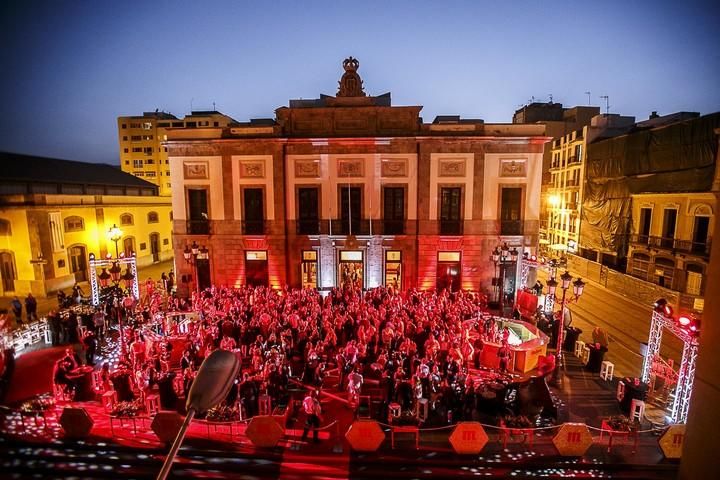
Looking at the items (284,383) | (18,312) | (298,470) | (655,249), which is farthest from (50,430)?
(655,249)

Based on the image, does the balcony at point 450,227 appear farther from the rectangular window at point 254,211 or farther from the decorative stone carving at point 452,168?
the rectangular window at point 254,211

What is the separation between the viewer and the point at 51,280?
Answer: 25188mm

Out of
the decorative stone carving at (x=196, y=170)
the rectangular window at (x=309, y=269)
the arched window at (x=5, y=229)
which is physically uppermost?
the decorative stone carving at (x=196, y=170)

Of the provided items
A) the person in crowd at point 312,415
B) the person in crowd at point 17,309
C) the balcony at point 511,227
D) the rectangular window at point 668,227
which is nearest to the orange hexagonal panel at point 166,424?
the person in crowd at point 312,415

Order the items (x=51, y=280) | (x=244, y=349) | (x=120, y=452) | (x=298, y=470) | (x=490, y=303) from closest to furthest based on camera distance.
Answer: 1. (x=298, y=470)
2. (x=120, y=452)
3. (x=244, y=349)
4. (x=490, y=303)
5. (x=51, y=280)

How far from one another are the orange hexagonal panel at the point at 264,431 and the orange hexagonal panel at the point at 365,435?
193 cm

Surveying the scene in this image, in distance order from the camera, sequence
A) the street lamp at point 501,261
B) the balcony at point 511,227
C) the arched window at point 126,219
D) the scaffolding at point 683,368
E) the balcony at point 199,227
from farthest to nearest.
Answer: the arched window at point 126,219 → the balcony at point 199,227 → the balcony at point 511,227 → the street lamp at point 501,261 → the scaffolding at point 683,368

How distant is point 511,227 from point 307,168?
13.4 meters

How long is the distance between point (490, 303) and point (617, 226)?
18.0 m

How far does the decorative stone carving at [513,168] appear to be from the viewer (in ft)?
72.5

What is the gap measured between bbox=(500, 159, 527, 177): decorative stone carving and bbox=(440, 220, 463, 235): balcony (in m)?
4.12

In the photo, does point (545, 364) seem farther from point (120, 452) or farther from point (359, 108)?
point (359, 108)

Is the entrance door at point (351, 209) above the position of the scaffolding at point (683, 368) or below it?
above

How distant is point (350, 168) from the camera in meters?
22.6
